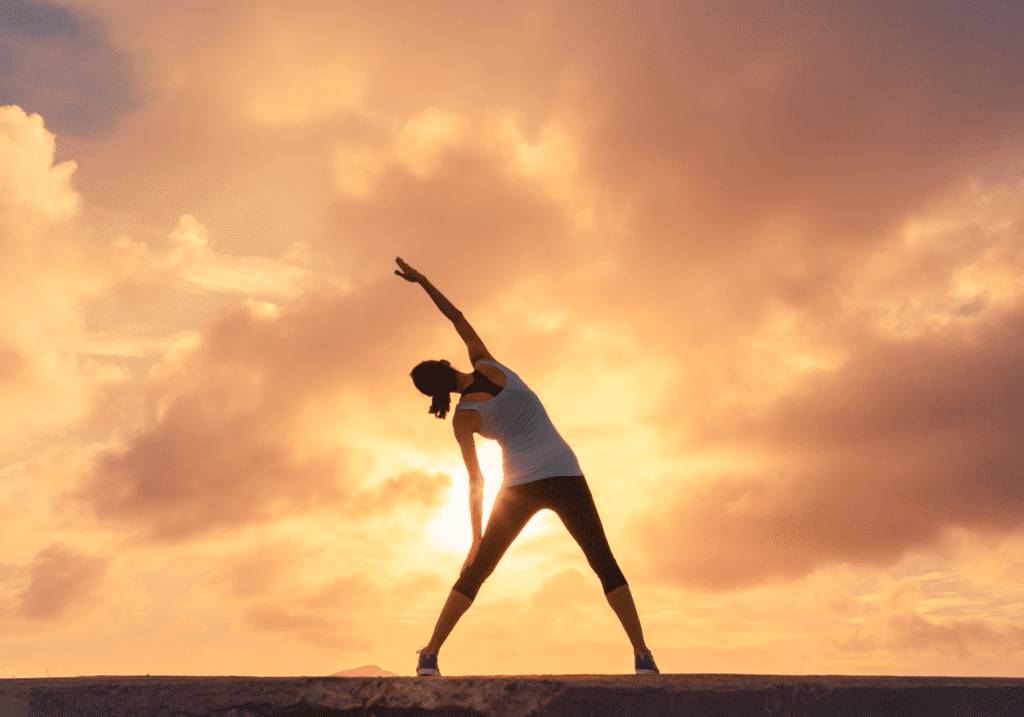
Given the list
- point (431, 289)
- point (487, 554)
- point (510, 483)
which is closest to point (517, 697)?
point (487, 554)

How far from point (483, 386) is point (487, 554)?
1.01 meters

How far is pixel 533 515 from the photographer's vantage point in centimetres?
531

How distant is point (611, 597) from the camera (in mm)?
5258

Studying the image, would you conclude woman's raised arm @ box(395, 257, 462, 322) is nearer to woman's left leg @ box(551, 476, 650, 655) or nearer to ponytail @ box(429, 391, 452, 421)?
ponytail @ box(429, 391, 452, 421)

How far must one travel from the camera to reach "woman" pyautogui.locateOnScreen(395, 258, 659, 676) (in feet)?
17.2

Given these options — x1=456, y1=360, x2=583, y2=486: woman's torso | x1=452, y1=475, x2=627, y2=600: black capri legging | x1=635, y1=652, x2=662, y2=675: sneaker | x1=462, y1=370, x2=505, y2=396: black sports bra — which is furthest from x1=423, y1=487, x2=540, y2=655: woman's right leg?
x1=635, y1=652, x2=662, y2=675: sneaker

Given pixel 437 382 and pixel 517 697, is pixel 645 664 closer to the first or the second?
pixel 517 697

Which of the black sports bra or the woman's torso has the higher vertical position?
the black sports bra

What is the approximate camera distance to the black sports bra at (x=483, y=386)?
5309 millimetres

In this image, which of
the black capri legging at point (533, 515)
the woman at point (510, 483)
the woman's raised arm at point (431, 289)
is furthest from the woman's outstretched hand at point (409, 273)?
the black capri legging at point (533, 515)

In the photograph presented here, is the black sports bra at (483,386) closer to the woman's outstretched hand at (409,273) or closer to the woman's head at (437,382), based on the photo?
the woman's head at (437,382)

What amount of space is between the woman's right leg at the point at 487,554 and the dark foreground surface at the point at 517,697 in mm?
1026

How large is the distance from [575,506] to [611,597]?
0.58 metres

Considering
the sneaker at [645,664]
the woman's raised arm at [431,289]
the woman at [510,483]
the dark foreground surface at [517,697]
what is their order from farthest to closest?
the woman's raised arm at [431,289], the woman at [510,483], the sneaker at [645,664], the dark foreground surface at [517,697]
